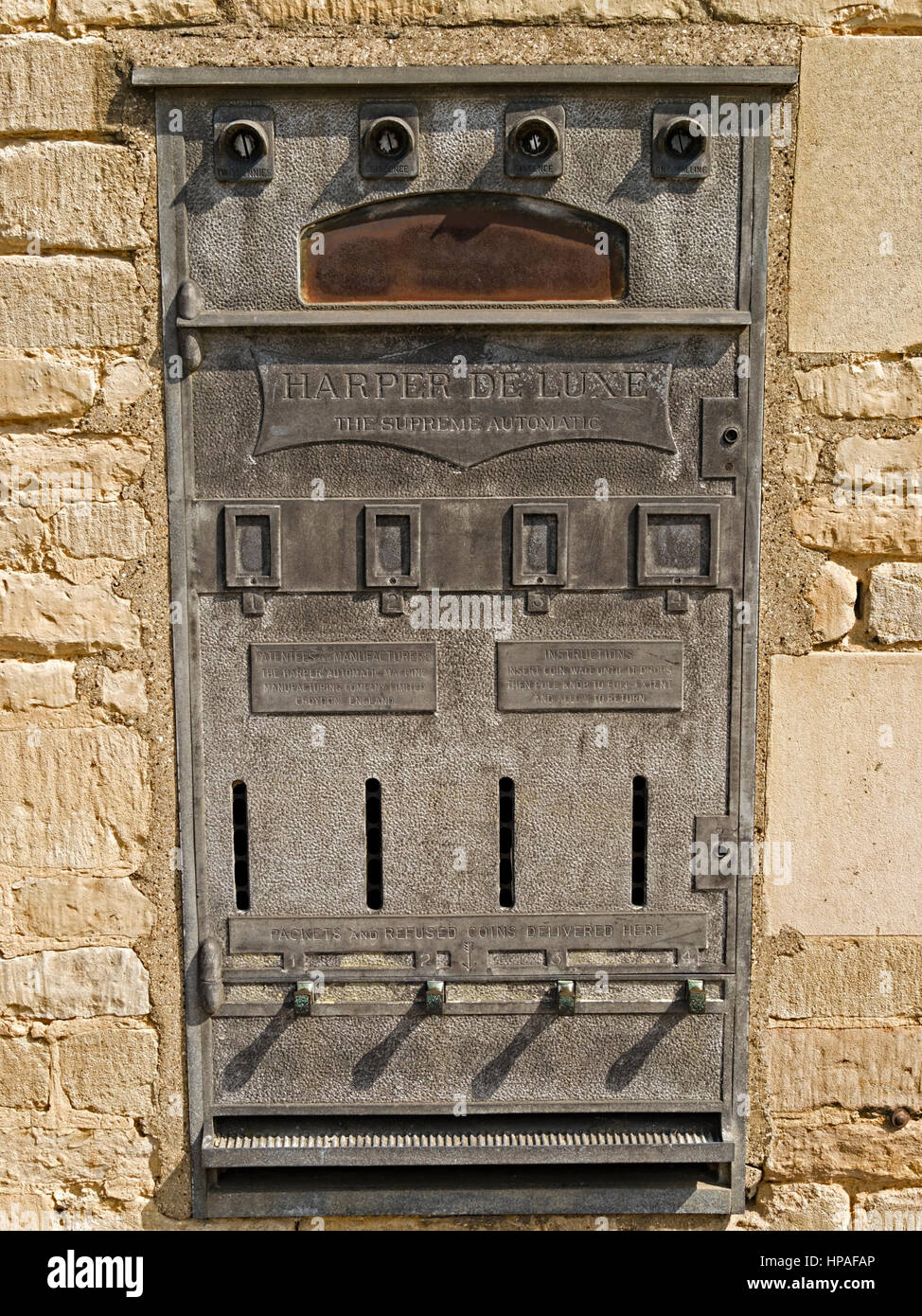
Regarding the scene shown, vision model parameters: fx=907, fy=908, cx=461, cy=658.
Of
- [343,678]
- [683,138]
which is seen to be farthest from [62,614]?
[683,138]

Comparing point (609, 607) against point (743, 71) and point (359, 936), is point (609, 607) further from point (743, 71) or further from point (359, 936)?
point (743, 71)

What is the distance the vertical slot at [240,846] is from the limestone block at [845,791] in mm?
1647

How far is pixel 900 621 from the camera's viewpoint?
2.85 metres

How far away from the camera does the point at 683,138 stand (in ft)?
8.55

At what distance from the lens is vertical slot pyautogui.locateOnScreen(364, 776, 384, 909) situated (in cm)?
285

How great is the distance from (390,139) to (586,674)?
5.44 ft

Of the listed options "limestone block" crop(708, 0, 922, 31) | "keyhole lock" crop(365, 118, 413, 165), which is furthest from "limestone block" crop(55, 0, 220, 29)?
"limestone block" crop(708, 0, 922, 31)

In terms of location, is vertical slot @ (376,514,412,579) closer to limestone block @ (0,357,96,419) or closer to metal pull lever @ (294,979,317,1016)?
limestone block @ (0,357,96,419)

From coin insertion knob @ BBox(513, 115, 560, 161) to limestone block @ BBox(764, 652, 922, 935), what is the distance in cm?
166

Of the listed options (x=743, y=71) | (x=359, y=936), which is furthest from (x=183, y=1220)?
(x=743, y=71)

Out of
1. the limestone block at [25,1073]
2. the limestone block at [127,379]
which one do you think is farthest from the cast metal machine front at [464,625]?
the limestone block at [25,1073]

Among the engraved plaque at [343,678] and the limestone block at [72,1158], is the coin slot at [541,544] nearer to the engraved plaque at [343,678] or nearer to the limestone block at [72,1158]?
the engraved plaque at [343,678]

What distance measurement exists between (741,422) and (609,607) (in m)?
0.68

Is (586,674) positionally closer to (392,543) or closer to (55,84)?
(392,543)
